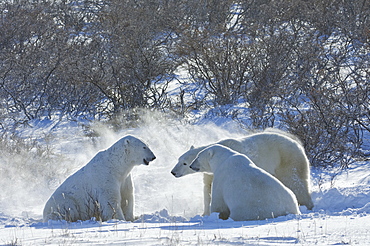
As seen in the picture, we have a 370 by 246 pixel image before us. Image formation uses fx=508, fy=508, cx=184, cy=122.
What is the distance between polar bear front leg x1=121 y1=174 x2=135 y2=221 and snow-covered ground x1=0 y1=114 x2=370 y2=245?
12 centimetres

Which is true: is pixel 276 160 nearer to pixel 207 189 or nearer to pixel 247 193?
pixel 207 189

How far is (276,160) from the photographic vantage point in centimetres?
584

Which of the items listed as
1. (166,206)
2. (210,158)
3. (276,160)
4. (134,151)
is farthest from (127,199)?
(276,160)

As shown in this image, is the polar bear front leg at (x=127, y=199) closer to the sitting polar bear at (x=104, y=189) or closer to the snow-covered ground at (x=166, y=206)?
the sitting polar bear at (x=104, y=189)

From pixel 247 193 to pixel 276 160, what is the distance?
1454mm

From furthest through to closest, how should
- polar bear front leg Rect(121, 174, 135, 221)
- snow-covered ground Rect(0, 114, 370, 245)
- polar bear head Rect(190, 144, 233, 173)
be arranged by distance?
polar bear front leg Rect(121, 174, 135, 221) → polar bear head Rect(190, 144, 233, 173) → snow-covered ground Rect(0, 114, 370, 245)

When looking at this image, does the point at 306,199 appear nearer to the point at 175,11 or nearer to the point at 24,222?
the point at 24,222

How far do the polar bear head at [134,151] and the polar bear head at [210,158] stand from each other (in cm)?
52

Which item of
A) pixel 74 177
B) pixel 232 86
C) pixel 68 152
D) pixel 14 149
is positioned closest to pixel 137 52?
pixel 232 86

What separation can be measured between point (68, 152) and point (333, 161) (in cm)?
445

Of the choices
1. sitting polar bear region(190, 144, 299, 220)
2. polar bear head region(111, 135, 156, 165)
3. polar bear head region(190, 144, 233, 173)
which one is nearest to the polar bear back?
sitting polar bear region(190, 144, 299, 220)

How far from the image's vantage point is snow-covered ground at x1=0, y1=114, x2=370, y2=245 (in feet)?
10.9

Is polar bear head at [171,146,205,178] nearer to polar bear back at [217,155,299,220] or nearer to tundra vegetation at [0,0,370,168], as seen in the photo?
polar bear back at [217,155,299,220]

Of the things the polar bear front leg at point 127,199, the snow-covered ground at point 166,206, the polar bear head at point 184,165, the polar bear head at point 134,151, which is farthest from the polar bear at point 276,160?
the polar bear front leg at point 127,199
